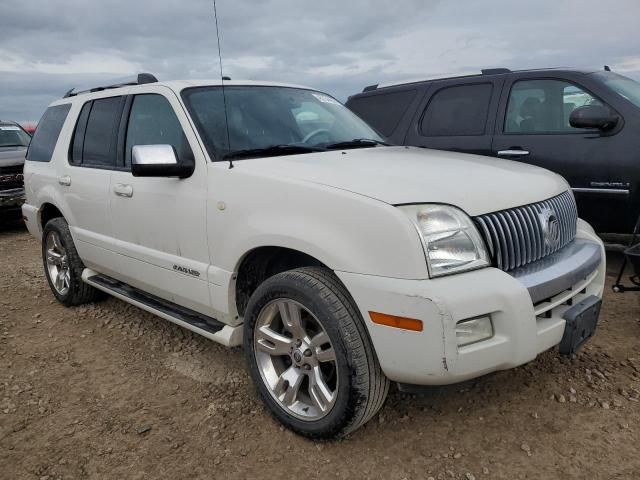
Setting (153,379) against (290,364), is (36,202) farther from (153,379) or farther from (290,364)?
(290,364)

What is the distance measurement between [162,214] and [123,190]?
0.50 m

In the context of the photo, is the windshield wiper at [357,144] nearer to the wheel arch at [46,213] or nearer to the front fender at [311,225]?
the front fender at [311,225]

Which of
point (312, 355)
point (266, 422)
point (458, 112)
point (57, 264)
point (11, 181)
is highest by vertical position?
point (458, 112)

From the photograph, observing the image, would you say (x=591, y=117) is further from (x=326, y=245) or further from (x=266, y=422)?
(x=266, y=422)

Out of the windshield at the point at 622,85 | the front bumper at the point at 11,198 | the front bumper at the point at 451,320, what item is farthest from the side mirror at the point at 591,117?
the front bumper at the point at 11,198

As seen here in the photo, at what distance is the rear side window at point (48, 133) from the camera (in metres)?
4.62

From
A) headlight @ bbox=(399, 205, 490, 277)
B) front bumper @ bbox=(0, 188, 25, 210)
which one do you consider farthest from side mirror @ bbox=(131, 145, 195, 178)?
front bumper @ bbox=(0, 188, 25, 210)

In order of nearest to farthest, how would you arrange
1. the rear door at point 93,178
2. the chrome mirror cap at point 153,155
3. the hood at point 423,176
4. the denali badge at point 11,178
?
the hood at point 423,176 → the chrome mirror cap at point 153,155 → the rear door at point 93,178 → the denali badge at point 11,178

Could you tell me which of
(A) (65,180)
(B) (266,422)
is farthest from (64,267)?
(B) (266,422)

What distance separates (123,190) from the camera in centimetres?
354

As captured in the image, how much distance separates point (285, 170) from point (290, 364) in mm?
972

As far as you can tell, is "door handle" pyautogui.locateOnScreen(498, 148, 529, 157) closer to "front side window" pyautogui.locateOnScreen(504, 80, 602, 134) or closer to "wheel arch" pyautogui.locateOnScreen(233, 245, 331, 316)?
"front side window" pyautogui.locateOnScreen(504, 80, 602, 134)

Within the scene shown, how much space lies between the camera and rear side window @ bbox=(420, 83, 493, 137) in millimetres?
5305

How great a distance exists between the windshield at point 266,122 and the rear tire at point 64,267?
192cm
